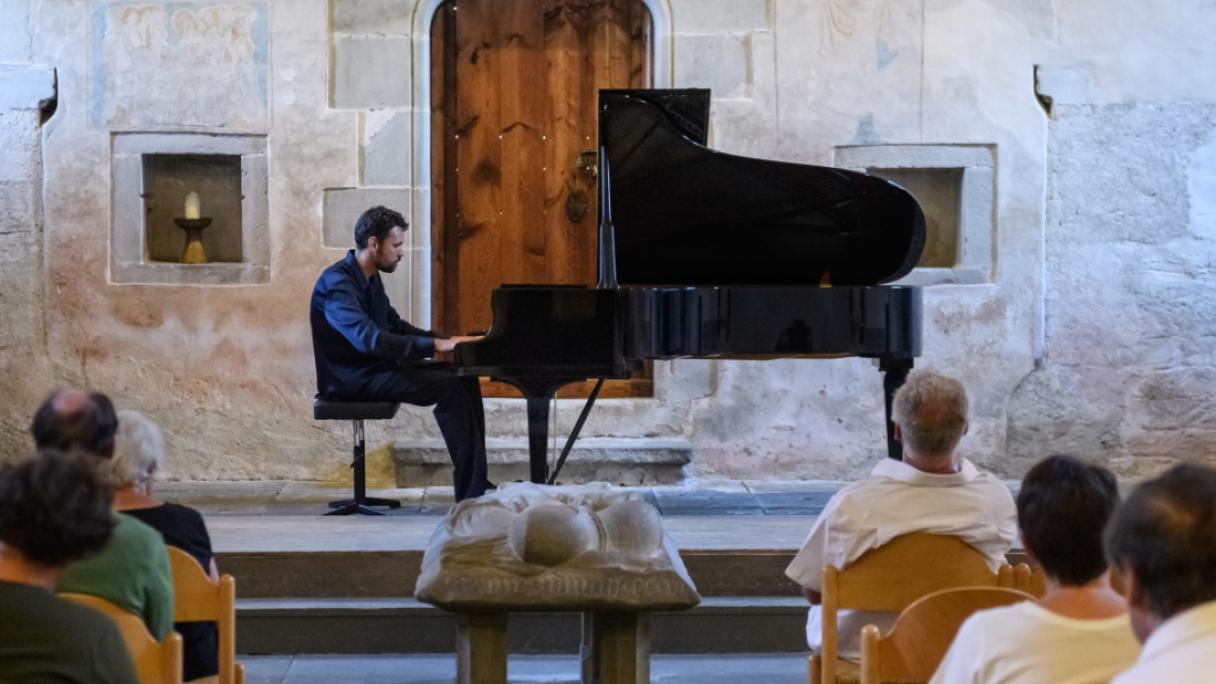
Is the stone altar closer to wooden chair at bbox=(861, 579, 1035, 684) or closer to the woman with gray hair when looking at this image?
the woman with gray hair

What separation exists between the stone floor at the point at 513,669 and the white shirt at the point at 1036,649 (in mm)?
2172

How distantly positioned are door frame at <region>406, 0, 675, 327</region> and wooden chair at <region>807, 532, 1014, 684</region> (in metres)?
3.92

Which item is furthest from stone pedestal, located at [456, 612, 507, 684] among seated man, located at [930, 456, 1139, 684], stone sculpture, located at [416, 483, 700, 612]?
seated man, located at [930, 456, 1139, 684]

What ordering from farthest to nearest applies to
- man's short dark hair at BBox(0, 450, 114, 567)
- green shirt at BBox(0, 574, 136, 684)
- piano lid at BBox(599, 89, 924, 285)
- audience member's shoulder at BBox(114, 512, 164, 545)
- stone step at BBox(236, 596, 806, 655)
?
piano lid at BBox(599, 89, 924, 285) < stone step at BBox(236, 596, 806, 655) < audience member's shoulder at BBox(114, 512, 164, 545) < man's short dark hair at BBox(0, 450, 114, 567) < green shirt at BBox(0, 574, 136, 684)

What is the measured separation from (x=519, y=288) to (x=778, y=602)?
1.34 m

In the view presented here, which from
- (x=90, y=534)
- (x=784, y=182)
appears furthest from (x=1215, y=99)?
(x=90, y=534)

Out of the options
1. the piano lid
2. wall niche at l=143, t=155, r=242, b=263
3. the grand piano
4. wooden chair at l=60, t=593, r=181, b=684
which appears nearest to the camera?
wooden chair at l=60, t=593, r=181, b=684

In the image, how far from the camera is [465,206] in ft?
21.9

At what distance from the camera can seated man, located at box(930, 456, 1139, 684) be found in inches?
73.3

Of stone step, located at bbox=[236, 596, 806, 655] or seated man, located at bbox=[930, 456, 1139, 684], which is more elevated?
seated man, located at bbox=[930, 456, 1139, 684]

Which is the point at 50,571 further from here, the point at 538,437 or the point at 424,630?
the point at 538,437

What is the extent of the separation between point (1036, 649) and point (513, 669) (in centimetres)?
245

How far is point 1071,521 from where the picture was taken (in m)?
2.00

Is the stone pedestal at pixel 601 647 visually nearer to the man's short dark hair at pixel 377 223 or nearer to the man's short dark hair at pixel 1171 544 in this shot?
the man's short dark hair at pixel 1171 544
